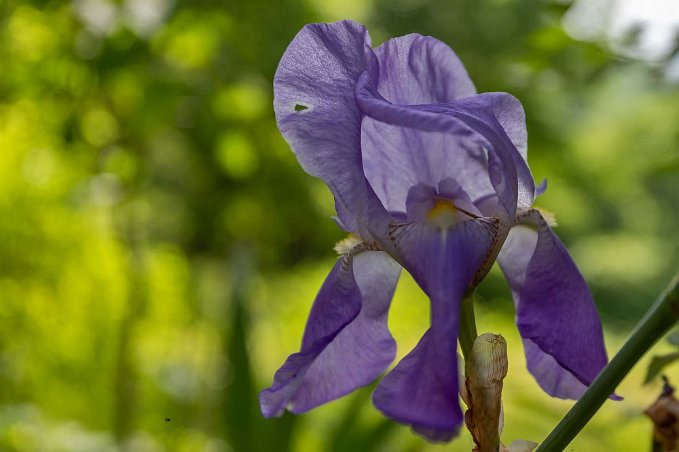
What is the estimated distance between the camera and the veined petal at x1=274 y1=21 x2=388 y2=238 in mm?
306

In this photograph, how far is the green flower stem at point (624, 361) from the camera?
21 cm

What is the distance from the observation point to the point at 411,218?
1.05ft

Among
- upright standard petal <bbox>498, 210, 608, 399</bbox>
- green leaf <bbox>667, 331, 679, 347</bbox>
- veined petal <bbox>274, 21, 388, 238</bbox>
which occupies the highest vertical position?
veined petal <bbox>274, 21, 388, 238</bbox>

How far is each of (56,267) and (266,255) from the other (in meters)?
1.98

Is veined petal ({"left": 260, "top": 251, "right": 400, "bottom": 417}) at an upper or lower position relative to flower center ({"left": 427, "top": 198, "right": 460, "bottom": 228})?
lower

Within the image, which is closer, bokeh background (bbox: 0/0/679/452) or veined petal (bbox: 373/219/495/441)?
veined petal (bbox: 373/219/495/441)

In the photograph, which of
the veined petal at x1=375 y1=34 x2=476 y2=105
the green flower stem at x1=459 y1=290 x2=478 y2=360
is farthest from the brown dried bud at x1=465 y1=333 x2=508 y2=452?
the veined petal at x1=375 y1=34 x2=476 y2=105

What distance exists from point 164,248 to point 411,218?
2.95 m

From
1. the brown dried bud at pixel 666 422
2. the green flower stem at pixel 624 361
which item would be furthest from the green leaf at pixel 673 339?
the green flower stem at pixel 624 361

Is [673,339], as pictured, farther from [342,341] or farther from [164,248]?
[164,248]

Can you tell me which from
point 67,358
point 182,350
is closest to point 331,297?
point 67,358

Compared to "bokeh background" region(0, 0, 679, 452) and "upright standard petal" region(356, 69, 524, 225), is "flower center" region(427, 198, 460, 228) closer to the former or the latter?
"upright standard petal" region(356, 69, 524, 225)

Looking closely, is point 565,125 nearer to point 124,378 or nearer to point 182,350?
point 182,350

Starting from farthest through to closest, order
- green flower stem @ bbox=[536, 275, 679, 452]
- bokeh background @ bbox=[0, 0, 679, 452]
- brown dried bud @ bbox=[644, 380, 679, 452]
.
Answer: bokeh background @ bbox=[0, 0, 679, 452]
brown dried bud @ bbox=[644, 380, 679, 452]
green flower stem @ bbox=[536, 275, 679, 452]
